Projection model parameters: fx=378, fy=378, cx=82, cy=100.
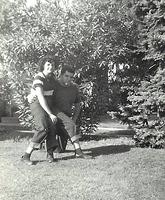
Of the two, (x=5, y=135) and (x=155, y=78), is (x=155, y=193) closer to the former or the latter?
(x=155, y=78)

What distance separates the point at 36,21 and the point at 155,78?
3.10 metres

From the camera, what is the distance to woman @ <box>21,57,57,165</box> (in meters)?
6.73

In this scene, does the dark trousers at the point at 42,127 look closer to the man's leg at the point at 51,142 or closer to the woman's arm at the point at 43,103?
the man's leg at the point at 51,142

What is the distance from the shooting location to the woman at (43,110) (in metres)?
6.73

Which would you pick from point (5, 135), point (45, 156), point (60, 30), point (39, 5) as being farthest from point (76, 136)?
point (5, 135)

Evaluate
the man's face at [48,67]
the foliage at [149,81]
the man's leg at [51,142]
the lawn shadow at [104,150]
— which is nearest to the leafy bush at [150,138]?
the foliage at [149,81]

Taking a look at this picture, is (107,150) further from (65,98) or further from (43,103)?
(43,103)

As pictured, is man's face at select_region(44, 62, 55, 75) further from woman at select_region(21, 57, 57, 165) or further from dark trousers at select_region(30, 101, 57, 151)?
dark trousers at select_region(30, 101, 57, 151)

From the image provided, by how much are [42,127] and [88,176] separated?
4.73ft

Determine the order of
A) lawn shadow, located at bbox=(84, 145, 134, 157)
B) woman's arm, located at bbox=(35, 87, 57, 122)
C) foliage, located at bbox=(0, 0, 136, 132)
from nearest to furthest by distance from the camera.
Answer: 1. woman's arm, located at bbox=(35, 87, 57, 122)
2. lawn shadow, located at bbox=(84, 145, 134, 157)
3. foliage, located at bbox=(0, 0, 136, 132)

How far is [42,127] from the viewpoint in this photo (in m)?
6.73

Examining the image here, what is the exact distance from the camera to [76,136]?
7090 millimetres

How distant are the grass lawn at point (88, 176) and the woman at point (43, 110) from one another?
30cm

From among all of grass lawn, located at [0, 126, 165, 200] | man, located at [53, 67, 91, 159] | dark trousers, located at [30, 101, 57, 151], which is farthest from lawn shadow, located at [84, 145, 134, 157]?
dark trousers, located at [30, 101, 57, 151]
